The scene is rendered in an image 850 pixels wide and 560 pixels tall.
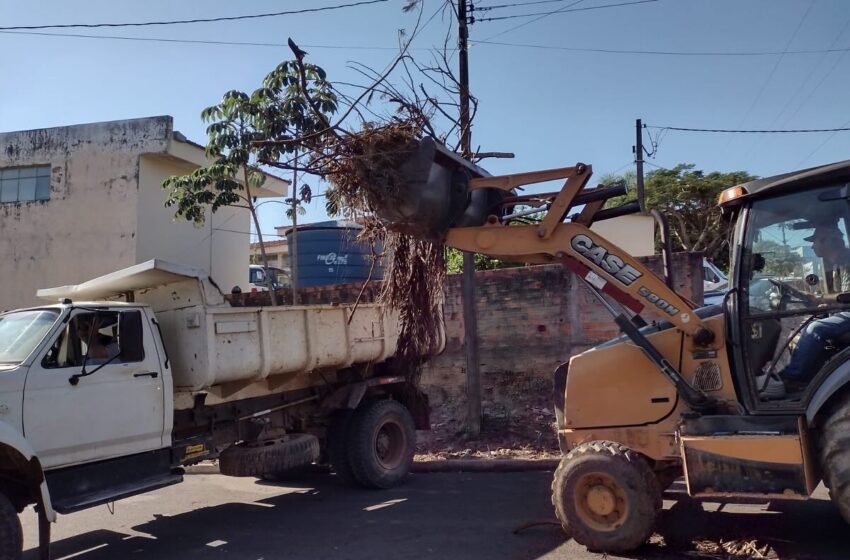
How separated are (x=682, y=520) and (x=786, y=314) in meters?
2.11

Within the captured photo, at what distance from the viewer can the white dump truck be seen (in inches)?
212

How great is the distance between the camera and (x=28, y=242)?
15.4 metres

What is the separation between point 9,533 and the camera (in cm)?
488

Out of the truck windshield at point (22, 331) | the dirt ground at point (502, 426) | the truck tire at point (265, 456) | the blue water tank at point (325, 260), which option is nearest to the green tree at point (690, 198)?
the blue water tank at point (325, 260)

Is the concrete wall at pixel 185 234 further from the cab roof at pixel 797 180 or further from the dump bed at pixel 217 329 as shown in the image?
the cab roof at pixel 797 180

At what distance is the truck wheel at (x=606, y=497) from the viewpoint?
511 cm

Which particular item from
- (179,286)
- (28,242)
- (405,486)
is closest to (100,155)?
(28,242)

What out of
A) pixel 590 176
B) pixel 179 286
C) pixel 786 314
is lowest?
pixel 786 314

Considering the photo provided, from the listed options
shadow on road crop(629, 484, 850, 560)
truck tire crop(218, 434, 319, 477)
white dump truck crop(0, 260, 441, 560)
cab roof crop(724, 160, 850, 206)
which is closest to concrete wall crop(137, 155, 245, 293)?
white dump truck crop(0, 260, 441, 560)

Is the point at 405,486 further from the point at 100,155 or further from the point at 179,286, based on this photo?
the point at 100,155

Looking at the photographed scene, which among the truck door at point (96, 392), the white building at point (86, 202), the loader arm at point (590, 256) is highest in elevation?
the white building at point (86, 202)

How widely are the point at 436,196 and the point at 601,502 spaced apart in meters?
2.72

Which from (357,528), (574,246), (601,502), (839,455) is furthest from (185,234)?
(839,455)

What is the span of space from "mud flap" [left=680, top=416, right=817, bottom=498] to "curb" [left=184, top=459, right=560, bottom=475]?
352 cm
